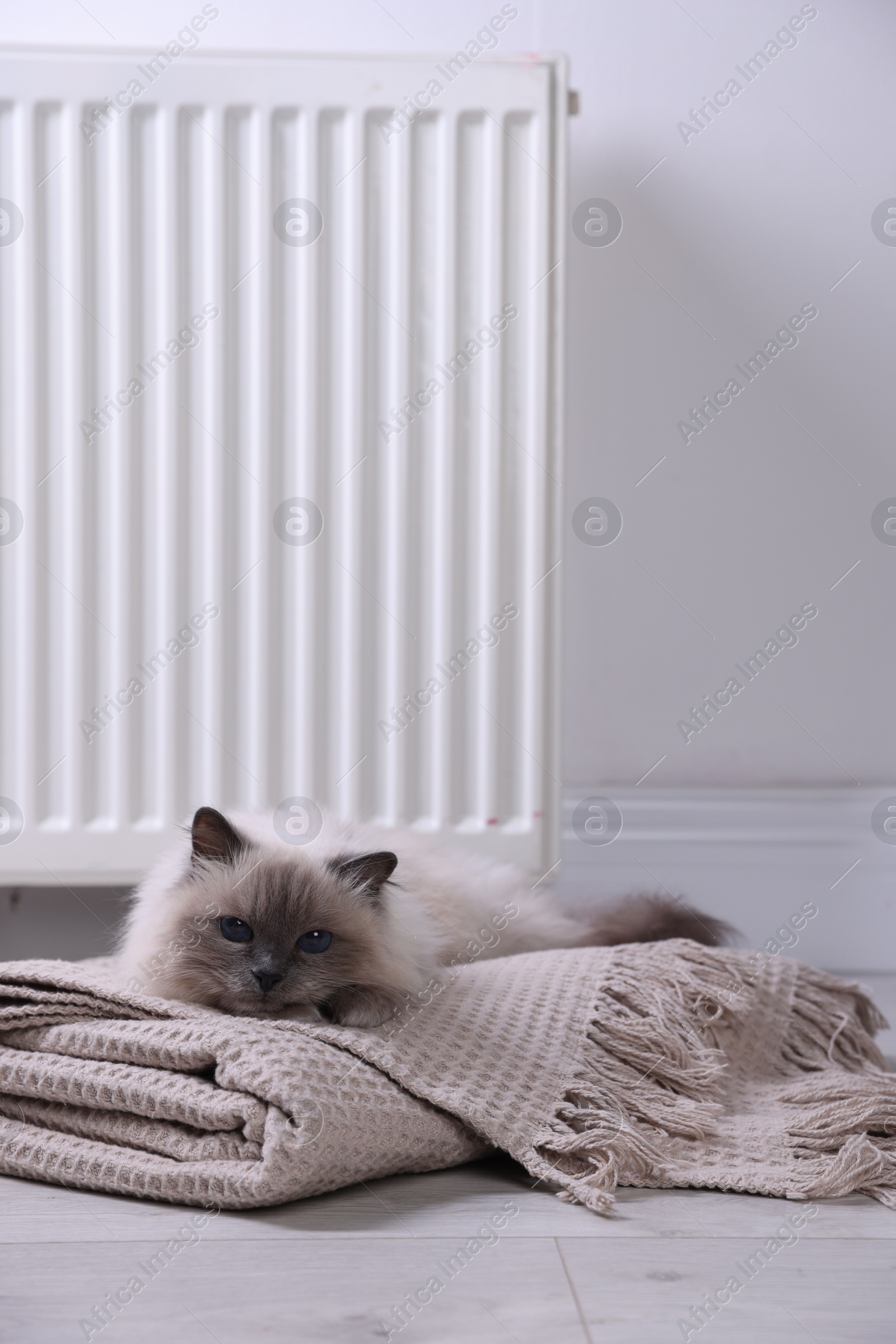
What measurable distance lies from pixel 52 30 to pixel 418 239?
717 mm

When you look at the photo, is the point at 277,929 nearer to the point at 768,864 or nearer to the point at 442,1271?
the point at 442,1271

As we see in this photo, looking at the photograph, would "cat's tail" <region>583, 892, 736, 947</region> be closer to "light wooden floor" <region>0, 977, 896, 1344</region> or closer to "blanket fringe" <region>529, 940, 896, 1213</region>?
"blanket fringe" <region>529, 940, 896, 1213</region>

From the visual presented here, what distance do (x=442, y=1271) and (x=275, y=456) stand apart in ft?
3.64

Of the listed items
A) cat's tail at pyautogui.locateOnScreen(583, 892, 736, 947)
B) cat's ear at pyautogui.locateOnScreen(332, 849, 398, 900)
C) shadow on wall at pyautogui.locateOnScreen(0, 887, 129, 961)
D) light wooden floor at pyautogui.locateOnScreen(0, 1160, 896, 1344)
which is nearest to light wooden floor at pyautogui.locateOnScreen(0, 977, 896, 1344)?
light wooden floor at pyautogui.locateOnScreen(0, 1160, 896, 1344)

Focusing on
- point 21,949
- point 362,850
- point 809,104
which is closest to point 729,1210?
point 362,850

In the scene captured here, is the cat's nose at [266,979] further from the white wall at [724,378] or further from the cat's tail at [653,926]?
the white wall at [724,378]

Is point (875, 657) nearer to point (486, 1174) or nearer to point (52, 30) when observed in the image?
point (486, 1174)

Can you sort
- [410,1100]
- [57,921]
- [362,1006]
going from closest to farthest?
[410,1100] → [362,1006] → [57,921]

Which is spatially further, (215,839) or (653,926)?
(653,926)

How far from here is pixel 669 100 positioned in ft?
5.65

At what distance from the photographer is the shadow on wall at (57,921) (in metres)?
1.72

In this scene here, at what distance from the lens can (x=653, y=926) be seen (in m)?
1.37

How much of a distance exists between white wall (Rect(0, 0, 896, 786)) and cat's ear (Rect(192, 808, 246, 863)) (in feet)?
2.79

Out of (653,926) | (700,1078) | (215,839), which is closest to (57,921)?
(215,839)
